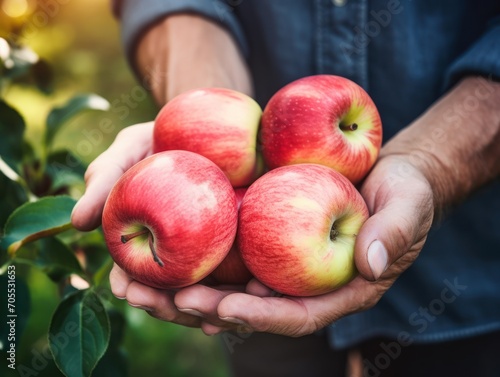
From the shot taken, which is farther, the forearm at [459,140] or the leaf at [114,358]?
the forearm at [459,140]

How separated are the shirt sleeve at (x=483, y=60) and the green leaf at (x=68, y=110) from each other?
0.93 meters

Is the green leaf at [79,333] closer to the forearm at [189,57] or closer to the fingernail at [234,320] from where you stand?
the fingernail at [234,320]

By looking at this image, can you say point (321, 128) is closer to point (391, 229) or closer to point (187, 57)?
point (391, 229)

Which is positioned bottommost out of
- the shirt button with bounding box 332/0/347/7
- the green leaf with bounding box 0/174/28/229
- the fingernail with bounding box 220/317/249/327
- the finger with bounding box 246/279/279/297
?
the finger with bounding box 246/279/279/297

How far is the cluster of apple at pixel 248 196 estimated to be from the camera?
3.22ft

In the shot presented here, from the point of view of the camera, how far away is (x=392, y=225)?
38.7 inches

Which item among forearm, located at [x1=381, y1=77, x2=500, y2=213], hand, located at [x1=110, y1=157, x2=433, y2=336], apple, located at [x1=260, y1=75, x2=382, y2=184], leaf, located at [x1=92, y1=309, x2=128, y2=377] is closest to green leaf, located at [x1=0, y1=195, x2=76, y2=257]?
hand, located at [x1=110, y1=157, x2=433, y2=336]

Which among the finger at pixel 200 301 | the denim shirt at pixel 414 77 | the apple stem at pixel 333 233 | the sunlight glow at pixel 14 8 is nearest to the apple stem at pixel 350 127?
the apple stem at pixel 333 233

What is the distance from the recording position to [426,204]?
110 centimetres

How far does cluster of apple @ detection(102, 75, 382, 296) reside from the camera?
0.98m

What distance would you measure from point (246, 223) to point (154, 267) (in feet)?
0.64

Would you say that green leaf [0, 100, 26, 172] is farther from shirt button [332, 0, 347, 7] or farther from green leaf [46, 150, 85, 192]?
shirt button [332, 0, 347, 7]

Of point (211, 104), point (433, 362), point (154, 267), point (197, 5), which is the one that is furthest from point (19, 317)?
point (433, 362)

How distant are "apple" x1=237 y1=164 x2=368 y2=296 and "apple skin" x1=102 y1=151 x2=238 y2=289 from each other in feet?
0.19
